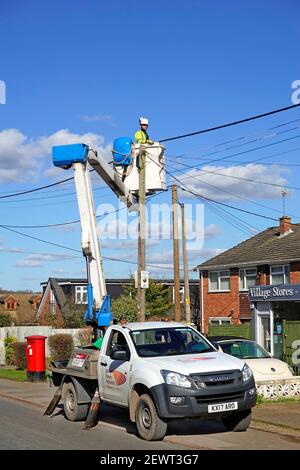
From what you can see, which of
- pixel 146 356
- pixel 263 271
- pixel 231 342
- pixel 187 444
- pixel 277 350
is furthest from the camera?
pixel 263 271

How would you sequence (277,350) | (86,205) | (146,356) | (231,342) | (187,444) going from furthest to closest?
(277,350) < (231,342) < (86,205) < (146,356) < (187,444)

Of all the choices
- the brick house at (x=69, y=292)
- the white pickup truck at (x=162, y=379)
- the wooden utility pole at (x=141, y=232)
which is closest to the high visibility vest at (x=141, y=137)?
the wooden utility pole at (x=141, y=232)

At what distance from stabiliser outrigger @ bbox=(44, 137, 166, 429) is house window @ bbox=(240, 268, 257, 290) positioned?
2263 cm

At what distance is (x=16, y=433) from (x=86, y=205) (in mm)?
4837

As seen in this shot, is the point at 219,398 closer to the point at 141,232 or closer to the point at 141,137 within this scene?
the point at 141,232

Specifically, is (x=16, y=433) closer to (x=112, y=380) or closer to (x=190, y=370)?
(x=112, y=380)

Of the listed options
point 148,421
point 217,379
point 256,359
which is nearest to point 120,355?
point 148,421

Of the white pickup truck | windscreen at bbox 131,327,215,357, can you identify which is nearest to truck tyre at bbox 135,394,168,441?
the white pickup truck

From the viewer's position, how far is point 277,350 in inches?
1037

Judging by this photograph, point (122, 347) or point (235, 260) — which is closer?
point (122, 347)

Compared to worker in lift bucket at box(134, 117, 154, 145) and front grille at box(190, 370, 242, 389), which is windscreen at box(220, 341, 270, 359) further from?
front grille at box(190, 370, 242, 389)

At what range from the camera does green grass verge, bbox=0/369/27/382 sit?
23294 millimetres

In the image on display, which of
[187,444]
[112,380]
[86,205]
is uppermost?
[86,205]

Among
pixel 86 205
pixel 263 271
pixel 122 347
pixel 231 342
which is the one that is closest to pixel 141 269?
pixel 231 342
